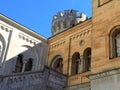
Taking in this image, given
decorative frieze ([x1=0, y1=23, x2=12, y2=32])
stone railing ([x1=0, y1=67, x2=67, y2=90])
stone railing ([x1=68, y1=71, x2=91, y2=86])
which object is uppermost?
decorative frieze ([x1=0, y1=23, x2=12, y2=32])

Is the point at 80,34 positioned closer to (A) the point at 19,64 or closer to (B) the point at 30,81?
(A) the point at 19,64

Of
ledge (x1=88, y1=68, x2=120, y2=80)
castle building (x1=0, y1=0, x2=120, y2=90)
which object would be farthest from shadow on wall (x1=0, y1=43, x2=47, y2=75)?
ledge (x1=88, y1=68, x2=120, y2=80)

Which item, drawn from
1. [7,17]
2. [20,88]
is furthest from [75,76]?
[7,17]

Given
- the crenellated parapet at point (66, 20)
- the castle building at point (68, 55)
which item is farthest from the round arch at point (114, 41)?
the crenellated parapet at point (66, 20)

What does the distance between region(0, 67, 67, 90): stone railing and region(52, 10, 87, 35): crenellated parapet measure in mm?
17674

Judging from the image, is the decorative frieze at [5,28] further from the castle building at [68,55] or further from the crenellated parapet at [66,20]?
the crenellated parapet at [66,20]

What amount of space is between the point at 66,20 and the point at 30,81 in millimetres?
19303

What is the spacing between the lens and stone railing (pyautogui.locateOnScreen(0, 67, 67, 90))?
13.3 m

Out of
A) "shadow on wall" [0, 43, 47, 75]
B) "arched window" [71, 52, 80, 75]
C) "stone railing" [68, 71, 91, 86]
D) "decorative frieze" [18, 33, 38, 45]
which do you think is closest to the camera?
"stone railing" [68, 71, 91, 86]

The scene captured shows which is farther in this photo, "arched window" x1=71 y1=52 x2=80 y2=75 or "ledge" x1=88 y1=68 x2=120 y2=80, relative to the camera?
"arched window" x1=71 y1=52 x2=80 y2=75

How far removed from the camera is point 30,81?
13.5m

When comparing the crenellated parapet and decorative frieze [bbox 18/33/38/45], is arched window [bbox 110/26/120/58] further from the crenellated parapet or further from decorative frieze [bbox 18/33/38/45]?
the crenellated parapet

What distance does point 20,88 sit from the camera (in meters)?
13.4

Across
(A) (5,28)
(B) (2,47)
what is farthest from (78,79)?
(A) (5,28)
